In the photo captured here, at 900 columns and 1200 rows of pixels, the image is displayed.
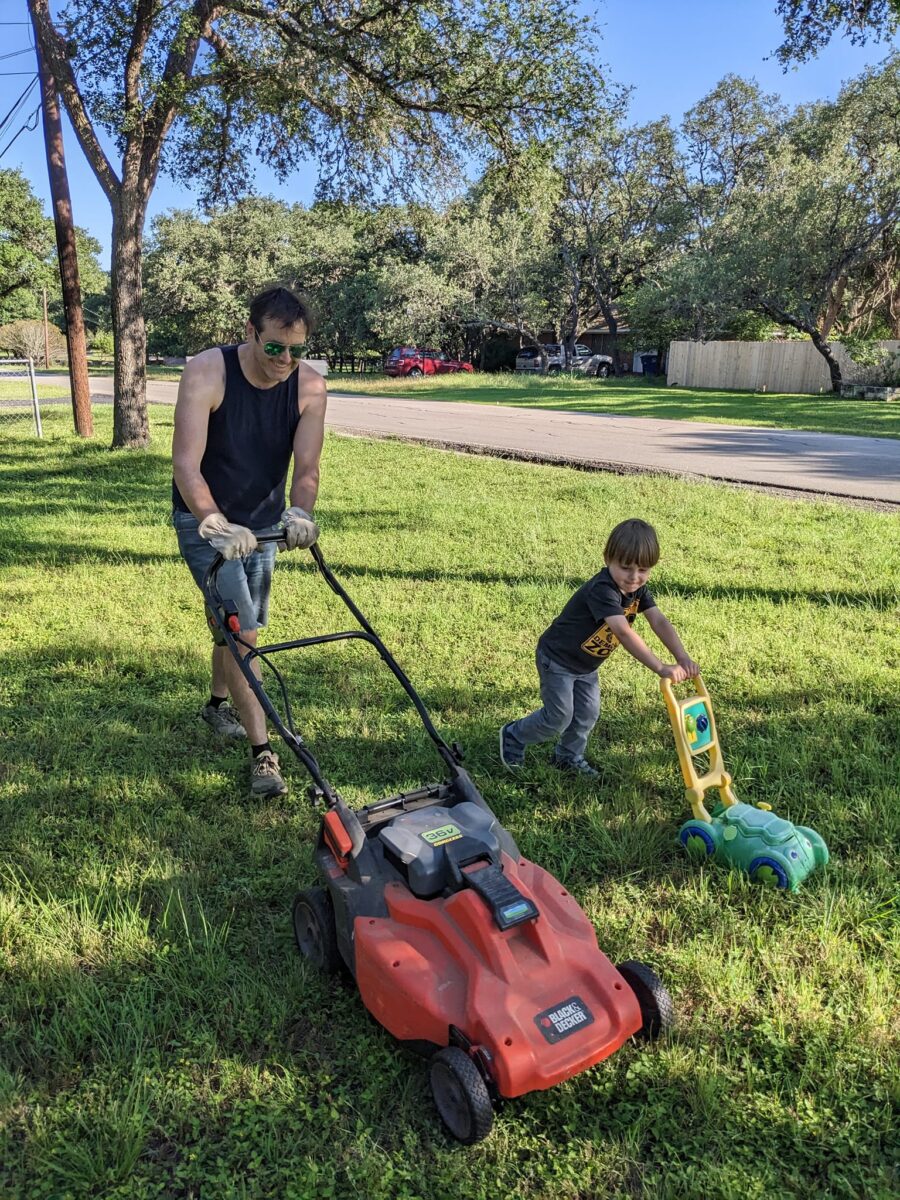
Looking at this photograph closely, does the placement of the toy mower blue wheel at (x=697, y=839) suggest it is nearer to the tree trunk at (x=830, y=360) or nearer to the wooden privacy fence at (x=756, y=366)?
the tree trunk at (x=830, y=360)

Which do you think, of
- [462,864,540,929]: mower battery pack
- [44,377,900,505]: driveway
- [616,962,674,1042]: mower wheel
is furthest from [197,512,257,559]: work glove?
[44,377,900,505]: driveway

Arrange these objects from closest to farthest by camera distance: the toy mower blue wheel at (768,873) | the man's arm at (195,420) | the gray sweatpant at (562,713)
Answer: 1. the toy mower blue wheel at (768,873)
2. the man's arm at (195,420)
3. the gray sweatpant at (562,713)

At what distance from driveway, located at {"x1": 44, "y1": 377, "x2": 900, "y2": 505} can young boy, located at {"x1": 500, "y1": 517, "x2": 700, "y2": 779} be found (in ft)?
21.8

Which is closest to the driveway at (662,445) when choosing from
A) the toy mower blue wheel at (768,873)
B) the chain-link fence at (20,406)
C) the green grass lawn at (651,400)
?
the green grass lawn at (651,400)

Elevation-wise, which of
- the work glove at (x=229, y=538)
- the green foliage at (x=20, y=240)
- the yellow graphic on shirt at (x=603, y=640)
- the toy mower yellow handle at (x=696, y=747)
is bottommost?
the toy mower yellow handle at (x=696, y=747)

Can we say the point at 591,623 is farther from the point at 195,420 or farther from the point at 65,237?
the point at 65,237

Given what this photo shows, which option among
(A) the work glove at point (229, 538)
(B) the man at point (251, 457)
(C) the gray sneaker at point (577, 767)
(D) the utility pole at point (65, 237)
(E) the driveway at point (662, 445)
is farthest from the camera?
(D) the utility pole at point (65, 237)

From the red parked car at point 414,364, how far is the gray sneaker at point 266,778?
34.4 meters

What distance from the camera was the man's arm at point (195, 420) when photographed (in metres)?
3.36

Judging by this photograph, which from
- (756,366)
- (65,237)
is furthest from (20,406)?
(756,366)

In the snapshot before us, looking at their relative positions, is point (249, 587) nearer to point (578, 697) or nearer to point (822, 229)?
point (578, 697)

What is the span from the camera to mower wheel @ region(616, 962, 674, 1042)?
2432 mm

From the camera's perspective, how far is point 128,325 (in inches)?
523

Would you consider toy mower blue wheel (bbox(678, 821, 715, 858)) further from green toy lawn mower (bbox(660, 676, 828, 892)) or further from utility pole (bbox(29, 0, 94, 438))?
utility pole (bbox(29, 0, 94, 438))
